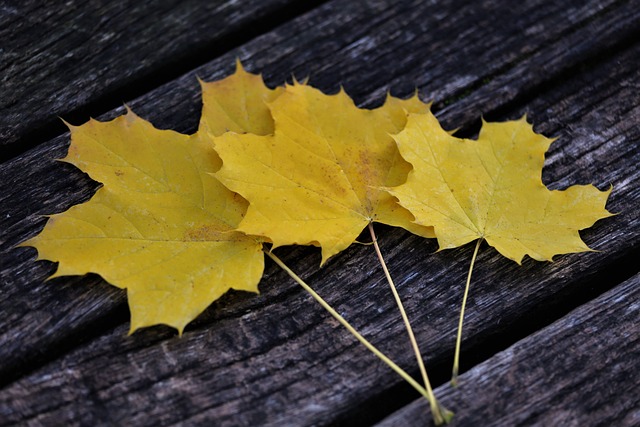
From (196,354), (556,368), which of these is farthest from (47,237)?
(556,368)

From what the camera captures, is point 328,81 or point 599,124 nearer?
point 599,124

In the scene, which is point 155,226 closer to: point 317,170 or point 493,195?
point 317,170

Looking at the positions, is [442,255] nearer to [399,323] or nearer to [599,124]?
[399,323]

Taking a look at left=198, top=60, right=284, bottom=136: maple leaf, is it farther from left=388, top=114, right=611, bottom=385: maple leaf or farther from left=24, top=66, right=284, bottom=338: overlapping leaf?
left=388, top=114, right=611, bottom=385: maple leaf

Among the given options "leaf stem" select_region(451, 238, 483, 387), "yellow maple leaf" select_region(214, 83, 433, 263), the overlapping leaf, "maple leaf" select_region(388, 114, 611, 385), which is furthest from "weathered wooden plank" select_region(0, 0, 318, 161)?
"leaf stem" select_region(451, 238, 483, 387)

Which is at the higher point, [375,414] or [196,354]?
[196,354]

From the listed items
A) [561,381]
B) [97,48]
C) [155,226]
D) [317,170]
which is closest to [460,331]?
[561,381]

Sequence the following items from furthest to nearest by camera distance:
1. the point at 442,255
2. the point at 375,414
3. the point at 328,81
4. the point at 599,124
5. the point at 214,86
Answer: the point at 328,81, the point at 599,124, the point at 214,86, the point at 442,255, the point at 375,414

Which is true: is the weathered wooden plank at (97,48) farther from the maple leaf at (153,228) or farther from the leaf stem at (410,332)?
the leaf stem at (410,332)
